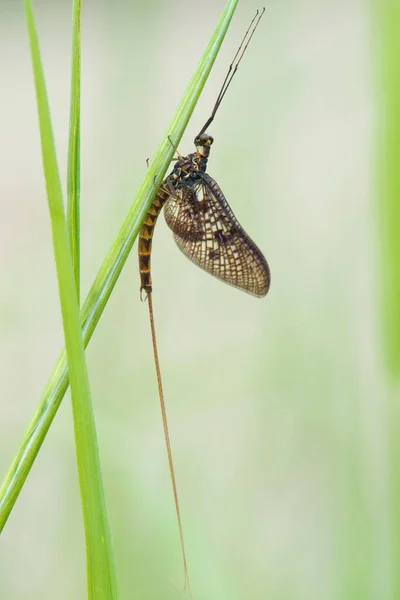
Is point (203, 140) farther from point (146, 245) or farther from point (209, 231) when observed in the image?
point (146, 245)

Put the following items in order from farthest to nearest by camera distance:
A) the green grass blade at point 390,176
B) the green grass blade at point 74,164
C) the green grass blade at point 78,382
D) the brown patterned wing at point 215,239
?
the brown patterned wing at point 215,239 < the green grass blade at point 390,176 < the green grass blade at point 74,164 < the green grass blade at point 78,382

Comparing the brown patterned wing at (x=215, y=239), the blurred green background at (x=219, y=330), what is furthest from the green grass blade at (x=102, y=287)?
the brown patterned wing at (x=215, y=239)

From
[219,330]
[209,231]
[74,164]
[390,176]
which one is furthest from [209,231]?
[219,330]

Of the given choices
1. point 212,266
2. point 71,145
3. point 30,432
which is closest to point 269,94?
point 212,266

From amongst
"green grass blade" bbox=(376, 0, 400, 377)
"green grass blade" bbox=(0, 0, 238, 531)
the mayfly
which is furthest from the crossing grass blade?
the mayfly

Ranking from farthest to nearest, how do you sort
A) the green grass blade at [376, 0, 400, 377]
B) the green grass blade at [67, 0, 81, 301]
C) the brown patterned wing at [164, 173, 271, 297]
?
the brown patterned wing at [164, 173, 271, 297]
the green grass blade at [376, 0, 400, 377]
the green grass blade at [67, 0, 81, 301]

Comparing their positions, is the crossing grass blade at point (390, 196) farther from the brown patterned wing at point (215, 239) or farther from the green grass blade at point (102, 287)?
the brown patterned wing at point (215, 239)

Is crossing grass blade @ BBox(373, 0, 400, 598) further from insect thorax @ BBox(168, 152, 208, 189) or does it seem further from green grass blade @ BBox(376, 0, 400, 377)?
insect thorax @ BBox(168, 152, 208, 189)
